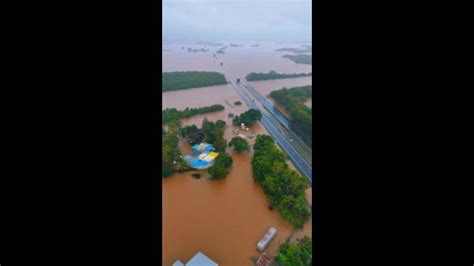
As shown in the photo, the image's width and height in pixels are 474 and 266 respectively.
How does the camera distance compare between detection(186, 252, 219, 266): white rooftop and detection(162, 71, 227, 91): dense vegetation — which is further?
detection(162, 71, 227, 91): dense vegetation

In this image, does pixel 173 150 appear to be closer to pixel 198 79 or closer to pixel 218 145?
pixel 218 145

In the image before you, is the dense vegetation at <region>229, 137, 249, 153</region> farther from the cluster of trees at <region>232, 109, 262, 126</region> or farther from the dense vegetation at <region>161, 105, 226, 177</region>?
the cluster of trees at <region>232, 109, 262, 126</region>

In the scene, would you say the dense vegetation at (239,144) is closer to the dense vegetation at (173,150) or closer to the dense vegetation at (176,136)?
the dense vegetation at (176,136)

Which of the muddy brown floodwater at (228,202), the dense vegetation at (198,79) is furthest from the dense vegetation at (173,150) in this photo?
the dense vegetation at (198,79)

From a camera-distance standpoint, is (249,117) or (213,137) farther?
(249,117)

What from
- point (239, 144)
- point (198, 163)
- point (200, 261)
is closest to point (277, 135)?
point (239, 144)

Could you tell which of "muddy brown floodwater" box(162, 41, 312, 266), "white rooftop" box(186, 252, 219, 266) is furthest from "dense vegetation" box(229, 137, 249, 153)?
"white rooftop" box(186, 252, 219, 266)
